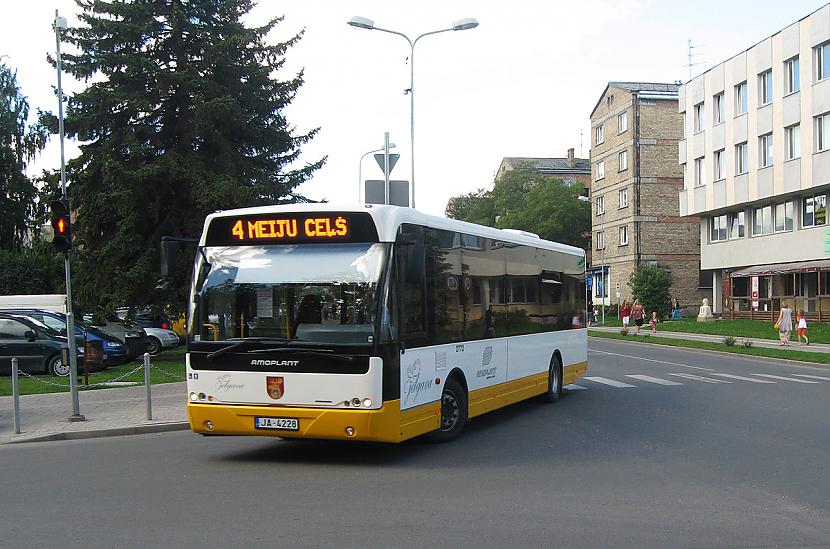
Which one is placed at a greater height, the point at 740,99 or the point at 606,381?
the point at 740,99

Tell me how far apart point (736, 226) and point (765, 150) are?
19.0 feet

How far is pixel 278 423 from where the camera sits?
9.45 metres

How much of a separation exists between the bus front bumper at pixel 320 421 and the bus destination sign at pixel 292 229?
6.01 ft

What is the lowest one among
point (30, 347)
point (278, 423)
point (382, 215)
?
point (278, 423)

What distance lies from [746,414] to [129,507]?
31.7 feet

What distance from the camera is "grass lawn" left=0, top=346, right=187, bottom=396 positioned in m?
18.4

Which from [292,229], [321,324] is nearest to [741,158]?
[292,229]

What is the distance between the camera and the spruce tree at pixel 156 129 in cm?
2533

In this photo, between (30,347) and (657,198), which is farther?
(657,198)

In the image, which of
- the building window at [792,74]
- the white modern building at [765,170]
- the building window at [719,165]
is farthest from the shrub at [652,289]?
the building window at [792,74]

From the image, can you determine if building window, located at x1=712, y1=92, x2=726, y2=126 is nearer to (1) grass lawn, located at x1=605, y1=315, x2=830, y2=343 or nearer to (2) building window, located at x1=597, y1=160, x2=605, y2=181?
(1) grass lawn, located at x1=605, y1=315, x2=830, y2=343

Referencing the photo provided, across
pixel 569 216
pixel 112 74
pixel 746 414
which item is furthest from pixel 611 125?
pixel 746 414

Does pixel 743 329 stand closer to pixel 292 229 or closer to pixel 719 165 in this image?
pixel 719 165

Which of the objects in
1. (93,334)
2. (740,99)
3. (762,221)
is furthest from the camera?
(740,99)
